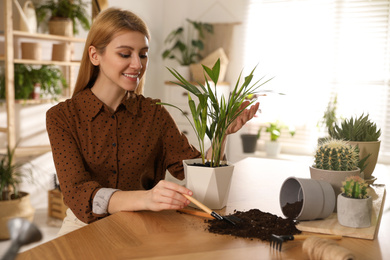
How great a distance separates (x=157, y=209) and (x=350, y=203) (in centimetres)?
52

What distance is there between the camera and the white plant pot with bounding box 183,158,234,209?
126cm

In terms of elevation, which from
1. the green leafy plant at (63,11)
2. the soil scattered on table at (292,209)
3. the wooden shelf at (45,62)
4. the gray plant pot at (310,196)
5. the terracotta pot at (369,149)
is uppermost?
the green leafy plant at (63,11)

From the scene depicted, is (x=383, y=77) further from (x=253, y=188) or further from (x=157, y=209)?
(x=157, y=209)

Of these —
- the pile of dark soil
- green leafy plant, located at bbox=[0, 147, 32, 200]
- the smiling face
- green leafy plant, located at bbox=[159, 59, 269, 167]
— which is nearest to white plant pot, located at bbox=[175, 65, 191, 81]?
green leafy plant, located at bbox=[0, 147, 32, 200]

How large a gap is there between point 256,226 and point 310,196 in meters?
0.16

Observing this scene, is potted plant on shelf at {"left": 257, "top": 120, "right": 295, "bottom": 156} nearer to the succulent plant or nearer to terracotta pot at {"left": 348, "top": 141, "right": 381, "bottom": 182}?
terracotta pot at {"left": 348, "top": 141, "right": 381, "bottom": 182}

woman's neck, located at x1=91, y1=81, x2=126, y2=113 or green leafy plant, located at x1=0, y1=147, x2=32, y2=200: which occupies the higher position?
woman's neck, located at x1=91, y1=81, x2=126, y2=113

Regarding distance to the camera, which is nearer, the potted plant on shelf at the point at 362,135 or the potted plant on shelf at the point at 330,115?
the potted plant on shelf at the point at 362,135

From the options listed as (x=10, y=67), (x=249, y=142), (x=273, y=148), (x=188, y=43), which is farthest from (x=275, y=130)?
(x=10, y=67)

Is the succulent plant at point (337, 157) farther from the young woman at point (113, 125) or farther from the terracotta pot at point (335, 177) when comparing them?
the young woman at point (113, 125)

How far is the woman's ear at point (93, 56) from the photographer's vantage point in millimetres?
1684

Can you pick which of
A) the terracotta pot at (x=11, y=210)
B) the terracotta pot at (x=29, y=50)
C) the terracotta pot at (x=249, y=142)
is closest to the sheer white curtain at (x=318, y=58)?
the terracotta pot at (x=249, y=142)

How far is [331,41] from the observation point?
14.7 feet

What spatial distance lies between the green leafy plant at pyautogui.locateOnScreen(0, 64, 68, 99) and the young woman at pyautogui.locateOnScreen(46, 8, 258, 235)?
205 centimetres
